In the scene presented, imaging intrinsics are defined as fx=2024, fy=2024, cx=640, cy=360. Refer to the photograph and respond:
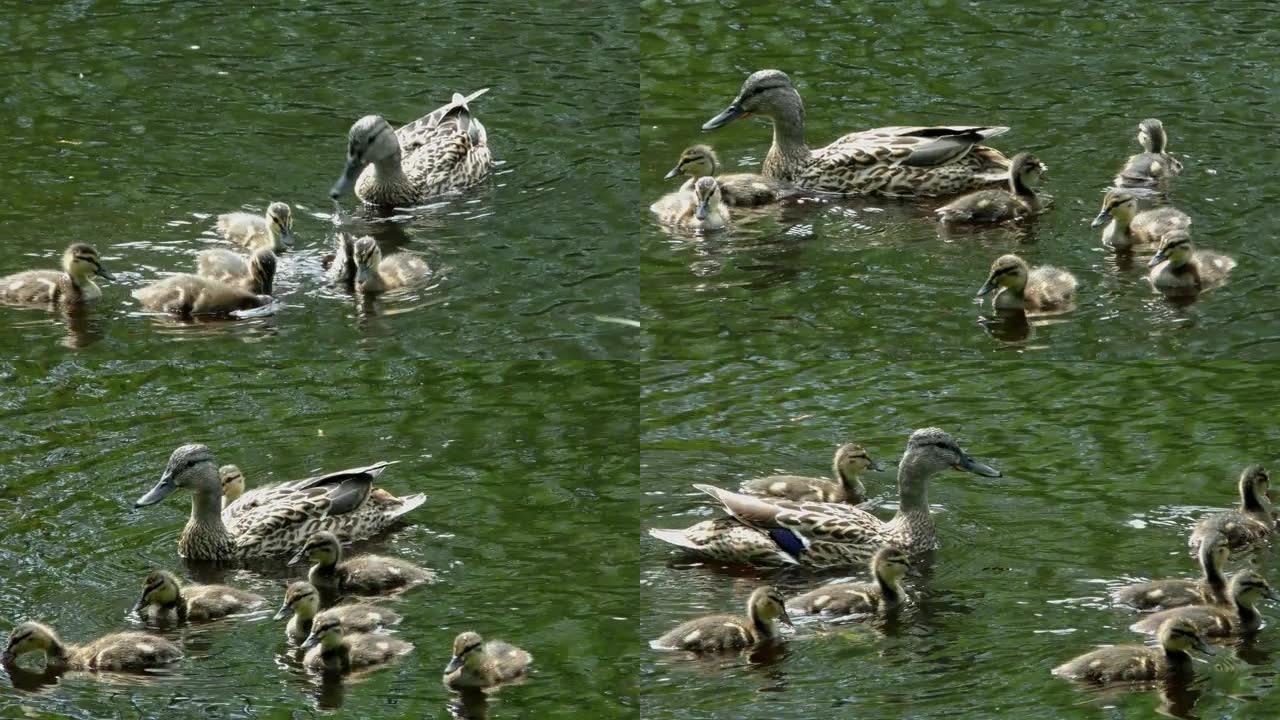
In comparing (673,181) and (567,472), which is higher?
(673,181)

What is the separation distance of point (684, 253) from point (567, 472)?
177cm

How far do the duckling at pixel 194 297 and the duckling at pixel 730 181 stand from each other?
272cm

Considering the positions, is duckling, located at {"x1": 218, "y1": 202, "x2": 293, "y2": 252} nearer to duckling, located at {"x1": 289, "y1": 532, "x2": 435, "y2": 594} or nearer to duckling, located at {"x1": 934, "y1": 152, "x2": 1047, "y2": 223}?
duckling, located at {"x1": 289, "y1": 532, "x2": 435, "y2": 594}

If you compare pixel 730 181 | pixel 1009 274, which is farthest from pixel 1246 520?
pixel 730 181

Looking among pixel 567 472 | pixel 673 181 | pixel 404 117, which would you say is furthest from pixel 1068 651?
pixel 404 117

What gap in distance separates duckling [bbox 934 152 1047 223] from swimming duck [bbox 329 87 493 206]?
8.97 feet

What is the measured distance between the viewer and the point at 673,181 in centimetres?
1155

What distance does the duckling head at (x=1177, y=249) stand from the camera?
979cm

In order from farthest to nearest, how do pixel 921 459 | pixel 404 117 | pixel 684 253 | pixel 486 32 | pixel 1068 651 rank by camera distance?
pixel 486 32
pixel 404 117
pixel 684 253
pixel 921 459
pixel 1068 651

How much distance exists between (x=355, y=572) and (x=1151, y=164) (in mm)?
5129

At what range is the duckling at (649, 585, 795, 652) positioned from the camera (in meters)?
7.81

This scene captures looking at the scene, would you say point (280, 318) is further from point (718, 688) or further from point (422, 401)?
point (718, 688)

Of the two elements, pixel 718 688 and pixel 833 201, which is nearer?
pixel 718 688

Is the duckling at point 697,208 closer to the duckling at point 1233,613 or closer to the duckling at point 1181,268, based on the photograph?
the duckling at point 1181,268
